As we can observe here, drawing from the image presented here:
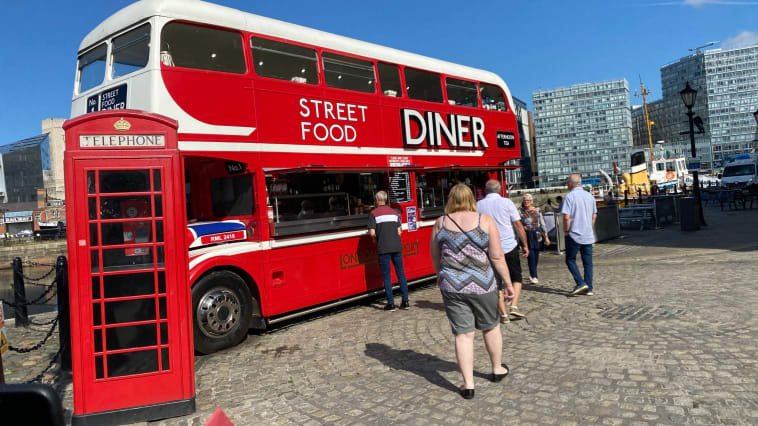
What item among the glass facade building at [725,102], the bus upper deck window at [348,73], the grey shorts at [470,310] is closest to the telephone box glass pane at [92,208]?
the grey shorts at [470,310]

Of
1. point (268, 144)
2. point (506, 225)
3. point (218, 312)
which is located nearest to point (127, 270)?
point (218, 312)

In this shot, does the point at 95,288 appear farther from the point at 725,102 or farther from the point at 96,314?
the point at 725,102

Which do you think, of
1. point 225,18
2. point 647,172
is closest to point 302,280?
point 225,18

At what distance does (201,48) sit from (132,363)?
3.91 metres

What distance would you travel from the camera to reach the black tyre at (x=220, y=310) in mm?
6008

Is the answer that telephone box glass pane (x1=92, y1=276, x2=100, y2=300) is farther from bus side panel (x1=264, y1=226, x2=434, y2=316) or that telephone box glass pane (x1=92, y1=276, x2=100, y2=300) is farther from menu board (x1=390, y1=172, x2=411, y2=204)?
menu board (x1=390, y1=172, x2=411, y2=204)

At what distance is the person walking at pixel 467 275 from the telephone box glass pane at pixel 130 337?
2.55 meters

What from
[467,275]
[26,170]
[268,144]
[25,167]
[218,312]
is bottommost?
[218,312]

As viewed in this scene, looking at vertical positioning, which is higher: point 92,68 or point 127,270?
point 92,68

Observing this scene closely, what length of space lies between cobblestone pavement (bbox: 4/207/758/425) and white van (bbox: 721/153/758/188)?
27275 millimetres

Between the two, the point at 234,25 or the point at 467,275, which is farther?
the point at 234,25

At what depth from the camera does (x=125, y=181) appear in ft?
14.2

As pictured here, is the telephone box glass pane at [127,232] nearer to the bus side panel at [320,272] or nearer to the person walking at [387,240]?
the bus side panel at [320,272]

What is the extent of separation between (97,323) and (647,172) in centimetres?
4538
